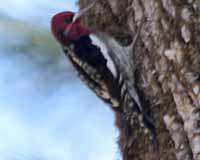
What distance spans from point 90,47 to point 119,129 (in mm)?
456

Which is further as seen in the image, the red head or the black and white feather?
the red head

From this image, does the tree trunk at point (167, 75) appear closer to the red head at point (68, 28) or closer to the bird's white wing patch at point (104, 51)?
the bird's white wing patch at point (104, 51)

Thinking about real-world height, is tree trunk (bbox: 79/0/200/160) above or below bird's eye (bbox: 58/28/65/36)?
below

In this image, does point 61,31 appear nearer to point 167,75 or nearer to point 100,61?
point 100,61

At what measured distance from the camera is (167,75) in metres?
2.28

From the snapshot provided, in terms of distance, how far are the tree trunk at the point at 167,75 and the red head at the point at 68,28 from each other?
1.11ft

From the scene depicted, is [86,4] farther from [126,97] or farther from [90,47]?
[126,97]

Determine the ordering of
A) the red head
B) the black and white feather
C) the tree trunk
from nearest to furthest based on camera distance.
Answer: the tree trunk → the black and white feather → the red head

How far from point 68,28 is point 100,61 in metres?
0.30

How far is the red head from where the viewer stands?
2871 millimetres

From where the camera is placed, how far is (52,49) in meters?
2.53

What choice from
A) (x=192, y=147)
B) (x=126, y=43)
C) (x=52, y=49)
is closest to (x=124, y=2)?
(x=126, y=43)

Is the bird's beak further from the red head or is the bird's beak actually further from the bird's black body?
the bird's black body

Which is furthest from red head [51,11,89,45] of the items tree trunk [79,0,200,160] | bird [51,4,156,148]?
tree trunk [79,0,200,160]
